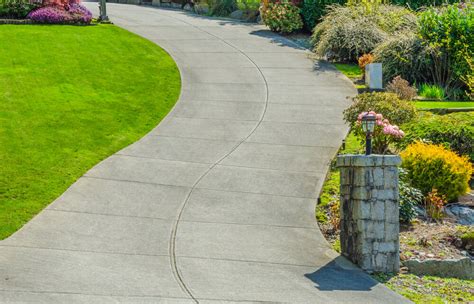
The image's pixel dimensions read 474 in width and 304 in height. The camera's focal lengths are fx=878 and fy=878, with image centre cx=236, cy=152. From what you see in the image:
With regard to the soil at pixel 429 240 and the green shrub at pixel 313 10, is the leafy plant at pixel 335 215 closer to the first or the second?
the soil at pixel 429 240

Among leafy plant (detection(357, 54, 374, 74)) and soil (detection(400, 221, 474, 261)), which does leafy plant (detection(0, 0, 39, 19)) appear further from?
soil (detection(400, 221, 474, 261))

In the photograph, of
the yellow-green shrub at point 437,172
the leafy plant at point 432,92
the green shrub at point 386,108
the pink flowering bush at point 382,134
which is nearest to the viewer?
the yellow-green shrub at point 437,172

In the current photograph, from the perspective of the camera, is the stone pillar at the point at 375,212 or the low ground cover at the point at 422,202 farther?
the stone pillar at the point at 375,212

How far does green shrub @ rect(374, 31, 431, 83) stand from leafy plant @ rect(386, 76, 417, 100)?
1717 millimetres

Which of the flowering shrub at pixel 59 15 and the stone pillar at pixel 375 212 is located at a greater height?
the flowering shrub at pixel 59 15

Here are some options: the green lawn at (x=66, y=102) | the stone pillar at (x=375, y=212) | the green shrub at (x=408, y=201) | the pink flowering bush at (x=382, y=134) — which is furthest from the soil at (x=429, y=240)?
the green lawn at (x=66, y=102)

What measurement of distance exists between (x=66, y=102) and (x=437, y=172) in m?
9.04

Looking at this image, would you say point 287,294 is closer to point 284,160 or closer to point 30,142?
point 284,160

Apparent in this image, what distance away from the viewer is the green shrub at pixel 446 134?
1778 centimetres

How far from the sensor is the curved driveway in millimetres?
12086

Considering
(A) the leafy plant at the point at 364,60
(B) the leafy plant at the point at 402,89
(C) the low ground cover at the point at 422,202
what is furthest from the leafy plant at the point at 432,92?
(C) the low ground cover at the point at 422,202

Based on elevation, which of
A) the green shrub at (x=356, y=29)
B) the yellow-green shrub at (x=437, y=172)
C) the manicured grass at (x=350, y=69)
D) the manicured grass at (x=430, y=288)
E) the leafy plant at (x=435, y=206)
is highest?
the green shrub at (x=356, y=29)

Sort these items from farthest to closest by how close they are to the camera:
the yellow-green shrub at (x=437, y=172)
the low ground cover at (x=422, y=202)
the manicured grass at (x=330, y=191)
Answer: the yellow-green shrub at (x=437, y=172) < the manicured grass at (x=330, y=191) < the low ground cover at (x=422, y=202)

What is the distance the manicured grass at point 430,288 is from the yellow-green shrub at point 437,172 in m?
3.21
